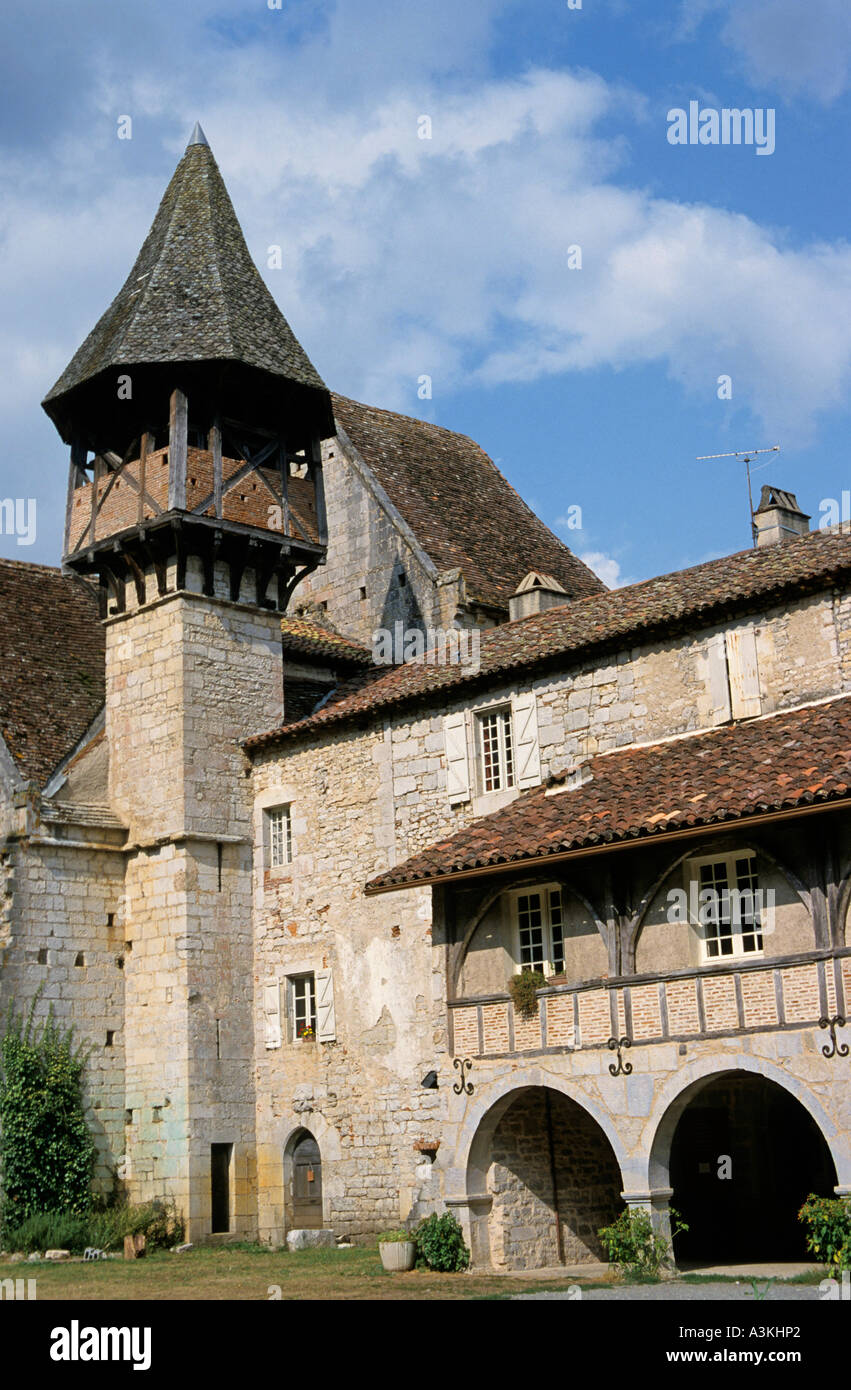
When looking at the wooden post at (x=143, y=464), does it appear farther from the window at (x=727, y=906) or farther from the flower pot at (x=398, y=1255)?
the flower pot at (x=398, y=1255)

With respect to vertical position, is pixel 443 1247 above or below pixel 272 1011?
below

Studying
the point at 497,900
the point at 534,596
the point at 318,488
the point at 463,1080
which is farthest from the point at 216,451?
the point at 463,1080

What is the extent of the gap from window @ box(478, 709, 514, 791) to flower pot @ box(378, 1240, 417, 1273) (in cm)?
594

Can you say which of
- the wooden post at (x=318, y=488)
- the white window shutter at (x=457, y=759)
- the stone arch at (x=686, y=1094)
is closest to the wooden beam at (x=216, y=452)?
the wooden post at (x=318, y=488)

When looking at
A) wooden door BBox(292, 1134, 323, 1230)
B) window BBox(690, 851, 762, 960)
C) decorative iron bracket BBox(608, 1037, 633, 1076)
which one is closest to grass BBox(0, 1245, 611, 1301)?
wooden door BBox(292, 1134, 323, 1230)

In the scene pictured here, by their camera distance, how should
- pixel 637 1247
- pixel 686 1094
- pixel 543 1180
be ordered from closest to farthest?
1. pixel 637 1247
2. pixel 686 1094
3. pixel 543 1180

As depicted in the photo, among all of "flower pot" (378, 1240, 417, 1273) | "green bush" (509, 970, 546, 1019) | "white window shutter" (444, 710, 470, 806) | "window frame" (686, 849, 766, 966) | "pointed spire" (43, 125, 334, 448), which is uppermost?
"pointed spire" (43, 125, 334, 448)

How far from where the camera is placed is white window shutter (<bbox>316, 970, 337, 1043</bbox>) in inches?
859

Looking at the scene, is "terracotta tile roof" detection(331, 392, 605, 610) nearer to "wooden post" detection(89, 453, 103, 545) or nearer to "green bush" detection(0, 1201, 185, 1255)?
"wooden post" detection(89, 453, 103, 545)

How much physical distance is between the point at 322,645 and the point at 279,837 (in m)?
4.23

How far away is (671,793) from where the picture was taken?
16641 millimetres

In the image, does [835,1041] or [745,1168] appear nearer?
[835,1041]

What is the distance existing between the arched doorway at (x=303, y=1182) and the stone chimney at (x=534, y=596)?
907 centimetres

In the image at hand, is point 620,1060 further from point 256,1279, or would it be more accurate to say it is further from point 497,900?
point 256,1279
